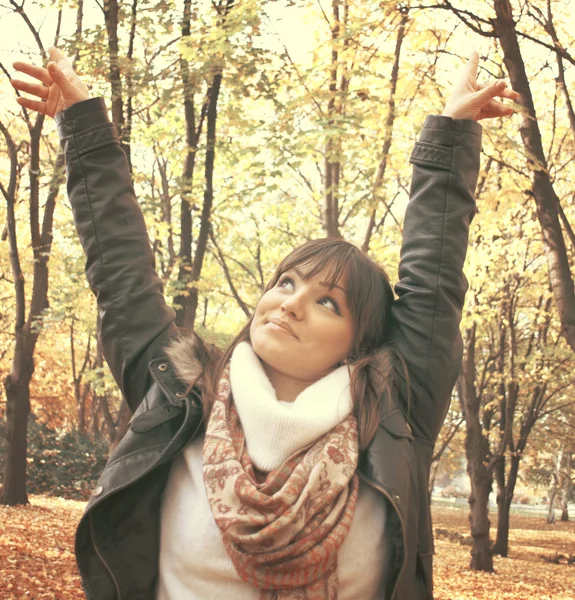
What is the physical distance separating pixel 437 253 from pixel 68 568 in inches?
276

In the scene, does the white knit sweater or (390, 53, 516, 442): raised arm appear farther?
(390, 53, 516, 442): raised arm

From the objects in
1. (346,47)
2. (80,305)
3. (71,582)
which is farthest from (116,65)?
(80,305)

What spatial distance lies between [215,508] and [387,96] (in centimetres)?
822

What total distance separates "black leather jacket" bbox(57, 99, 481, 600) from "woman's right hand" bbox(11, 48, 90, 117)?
0.06 meters

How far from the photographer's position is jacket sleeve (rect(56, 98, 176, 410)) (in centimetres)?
221

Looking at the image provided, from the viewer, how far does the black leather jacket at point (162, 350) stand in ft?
6.30

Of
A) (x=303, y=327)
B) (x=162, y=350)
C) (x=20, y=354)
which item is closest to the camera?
(x=303, y=327)

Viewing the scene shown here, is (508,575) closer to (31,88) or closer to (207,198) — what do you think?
(207,198)

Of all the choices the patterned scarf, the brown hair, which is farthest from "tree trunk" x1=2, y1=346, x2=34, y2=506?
the patterned scarf

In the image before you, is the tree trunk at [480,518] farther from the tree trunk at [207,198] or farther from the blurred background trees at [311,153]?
the tree trunk at [207,198]

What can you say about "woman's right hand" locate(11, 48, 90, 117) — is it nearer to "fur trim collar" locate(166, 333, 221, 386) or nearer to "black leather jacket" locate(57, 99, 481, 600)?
Result: "black leather jacket" locate(57, 99, 481, 600)

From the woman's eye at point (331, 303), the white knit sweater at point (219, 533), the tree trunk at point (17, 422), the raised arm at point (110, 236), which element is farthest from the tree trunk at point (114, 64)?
the white knit sweater at point (219, 533)

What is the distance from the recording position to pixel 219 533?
1.90 meters

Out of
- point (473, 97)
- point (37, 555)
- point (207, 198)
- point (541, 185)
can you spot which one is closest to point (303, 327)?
point (473, 97)
